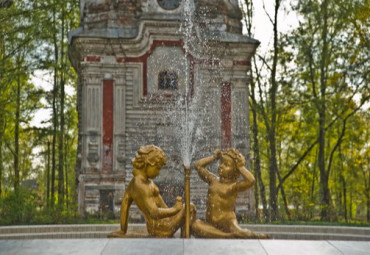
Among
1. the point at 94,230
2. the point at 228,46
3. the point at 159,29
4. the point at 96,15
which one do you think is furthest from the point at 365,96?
the point at 94,230

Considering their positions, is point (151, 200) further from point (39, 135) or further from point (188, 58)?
point (39, 135)

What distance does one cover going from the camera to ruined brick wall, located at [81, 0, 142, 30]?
2408 centimetres

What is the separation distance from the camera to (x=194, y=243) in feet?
23.2

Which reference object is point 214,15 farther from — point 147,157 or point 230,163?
point 147,157

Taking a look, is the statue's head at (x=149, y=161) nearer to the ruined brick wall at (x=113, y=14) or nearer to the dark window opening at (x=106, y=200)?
the dark window opening at (x=106, y=200)

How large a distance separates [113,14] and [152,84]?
3119 millimetres

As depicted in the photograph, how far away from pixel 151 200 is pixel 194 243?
152cm

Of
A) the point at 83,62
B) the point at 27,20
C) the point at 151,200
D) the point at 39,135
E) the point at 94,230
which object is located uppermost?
the point at 27,20

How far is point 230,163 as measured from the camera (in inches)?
352

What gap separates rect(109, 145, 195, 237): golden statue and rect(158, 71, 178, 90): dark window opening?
49.5 ft

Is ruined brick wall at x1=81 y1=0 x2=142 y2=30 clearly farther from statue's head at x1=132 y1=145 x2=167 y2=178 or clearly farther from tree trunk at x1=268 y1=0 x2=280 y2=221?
statue's head at x1=132 y1=145 x2=167 y2=178

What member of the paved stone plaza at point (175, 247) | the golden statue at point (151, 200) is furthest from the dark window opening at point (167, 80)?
the paved stone plaza at point (175, 247)

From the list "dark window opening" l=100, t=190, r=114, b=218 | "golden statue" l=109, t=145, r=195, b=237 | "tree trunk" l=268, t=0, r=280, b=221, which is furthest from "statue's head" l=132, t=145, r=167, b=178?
"tree trunk" l=268, t=0, r=280, b=221

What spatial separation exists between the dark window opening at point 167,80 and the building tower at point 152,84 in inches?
1.5
